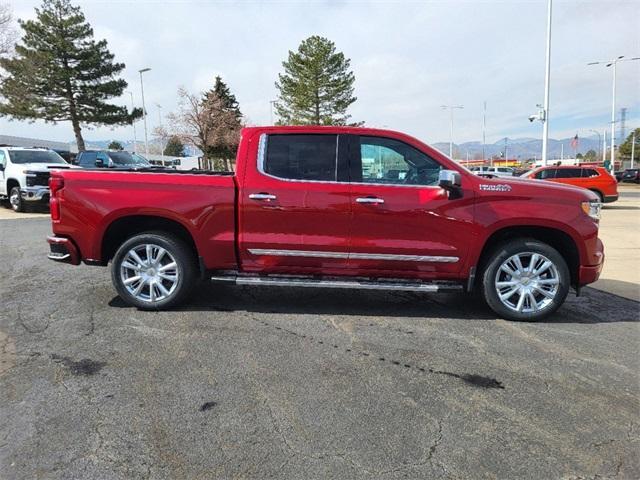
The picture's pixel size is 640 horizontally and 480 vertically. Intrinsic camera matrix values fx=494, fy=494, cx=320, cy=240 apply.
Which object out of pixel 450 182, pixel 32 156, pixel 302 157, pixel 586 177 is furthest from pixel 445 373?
pixel 586 177

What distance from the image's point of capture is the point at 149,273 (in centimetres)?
511

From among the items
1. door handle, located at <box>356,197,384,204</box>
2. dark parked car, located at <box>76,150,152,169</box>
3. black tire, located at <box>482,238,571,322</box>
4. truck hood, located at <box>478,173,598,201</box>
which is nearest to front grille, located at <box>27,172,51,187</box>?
dark parked car, located at <box>76,150,152,169</box>

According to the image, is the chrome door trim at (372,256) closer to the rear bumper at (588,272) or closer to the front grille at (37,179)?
the rear bumper at (588,272)

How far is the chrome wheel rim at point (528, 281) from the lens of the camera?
4.98 metres

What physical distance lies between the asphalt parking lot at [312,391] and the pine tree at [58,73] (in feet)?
120

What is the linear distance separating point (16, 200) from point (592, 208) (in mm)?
15854

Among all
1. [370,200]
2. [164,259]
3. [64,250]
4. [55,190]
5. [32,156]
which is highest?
[32,156]

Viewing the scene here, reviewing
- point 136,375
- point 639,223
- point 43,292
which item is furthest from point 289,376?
point 639,223

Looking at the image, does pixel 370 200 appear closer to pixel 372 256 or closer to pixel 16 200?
pixel 372 256

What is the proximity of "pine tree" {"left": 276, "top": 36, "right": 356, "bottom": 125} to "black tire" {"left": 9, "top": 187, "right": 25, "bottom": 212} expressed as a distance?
31.0 metres

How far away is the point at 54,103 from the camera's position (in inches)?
1452

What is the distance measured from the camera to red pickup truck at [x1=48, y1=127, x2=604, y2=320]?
192 inches

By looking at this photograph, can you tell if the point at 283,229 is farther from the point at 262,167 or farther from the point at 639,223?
the point at 639,223

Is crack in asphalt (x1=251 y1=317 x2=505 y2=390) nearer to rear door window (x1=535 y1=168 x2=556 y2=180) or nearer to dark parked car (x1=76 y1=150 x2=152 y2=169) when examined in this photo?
dark parked car (x1=76 y1=150 x2=152 y2=169)
